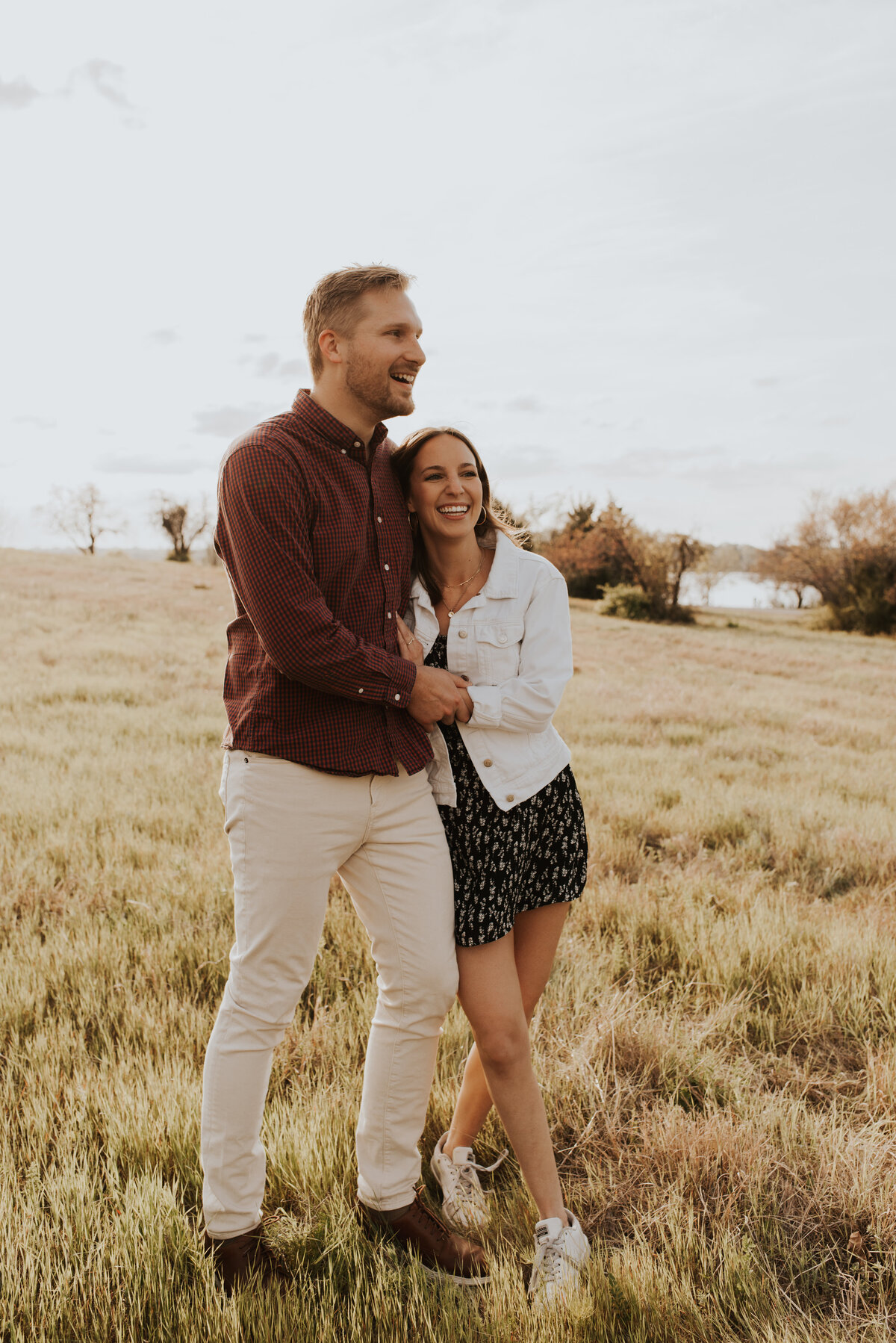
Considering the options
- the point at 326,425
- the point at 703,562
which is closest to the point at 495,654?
the point at 326,425

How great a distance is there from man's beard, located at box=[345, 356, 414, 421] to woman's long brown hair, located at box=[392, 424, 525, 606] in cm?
20

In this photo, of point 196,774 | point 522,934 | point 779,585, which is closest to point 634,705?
point 196,774

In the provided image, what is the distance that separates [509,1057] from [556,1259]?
54 cm

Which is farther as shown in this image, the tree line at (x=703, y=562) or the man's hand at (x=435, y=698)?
the tree line at (x=703, y=562)

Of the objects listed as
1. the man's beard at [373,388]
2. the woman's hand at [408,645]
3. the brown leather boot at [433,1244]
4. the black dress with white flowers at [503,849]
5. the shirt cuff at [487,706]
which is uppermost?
the man's beard at [373,388]

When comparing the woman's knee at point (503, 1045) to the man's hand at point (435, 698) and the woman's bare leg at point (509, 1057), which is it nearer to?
the woman's bare leg at point (509, 1057)

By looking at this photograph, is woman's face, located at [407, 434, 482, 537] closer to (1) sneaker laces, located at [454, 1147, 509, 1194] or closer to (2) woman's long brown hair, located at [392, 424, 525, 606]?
(2) woman's long brown hair, located at [392, 424, 525, 606]

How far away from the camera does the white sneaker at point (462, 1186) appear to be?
2697 millimetres

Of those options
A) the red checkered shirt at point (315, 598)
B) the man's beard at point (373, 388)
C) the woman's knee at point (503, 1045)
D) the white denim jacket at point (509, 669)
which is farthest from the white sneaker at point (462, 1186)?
the man's beard at point (373, 388)

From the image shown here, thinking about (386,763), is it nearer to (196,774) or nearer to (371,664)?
(371,664)

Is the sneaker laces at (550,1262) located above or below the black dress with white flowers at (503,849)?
below

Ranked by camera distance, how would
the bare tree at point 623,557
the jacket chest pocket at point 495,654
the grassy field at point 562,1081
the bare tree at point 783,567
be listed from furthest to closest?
1. the bare tree at point 783,567
2. the bare tree at point 623,557
3. the jacket chest pocket at point 495,654
4. the grassy field at point 562,1081

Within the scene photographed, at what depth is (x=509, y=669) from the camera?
9.04 ft

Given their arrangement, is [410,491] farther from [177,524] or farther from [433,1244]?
[177,524]
